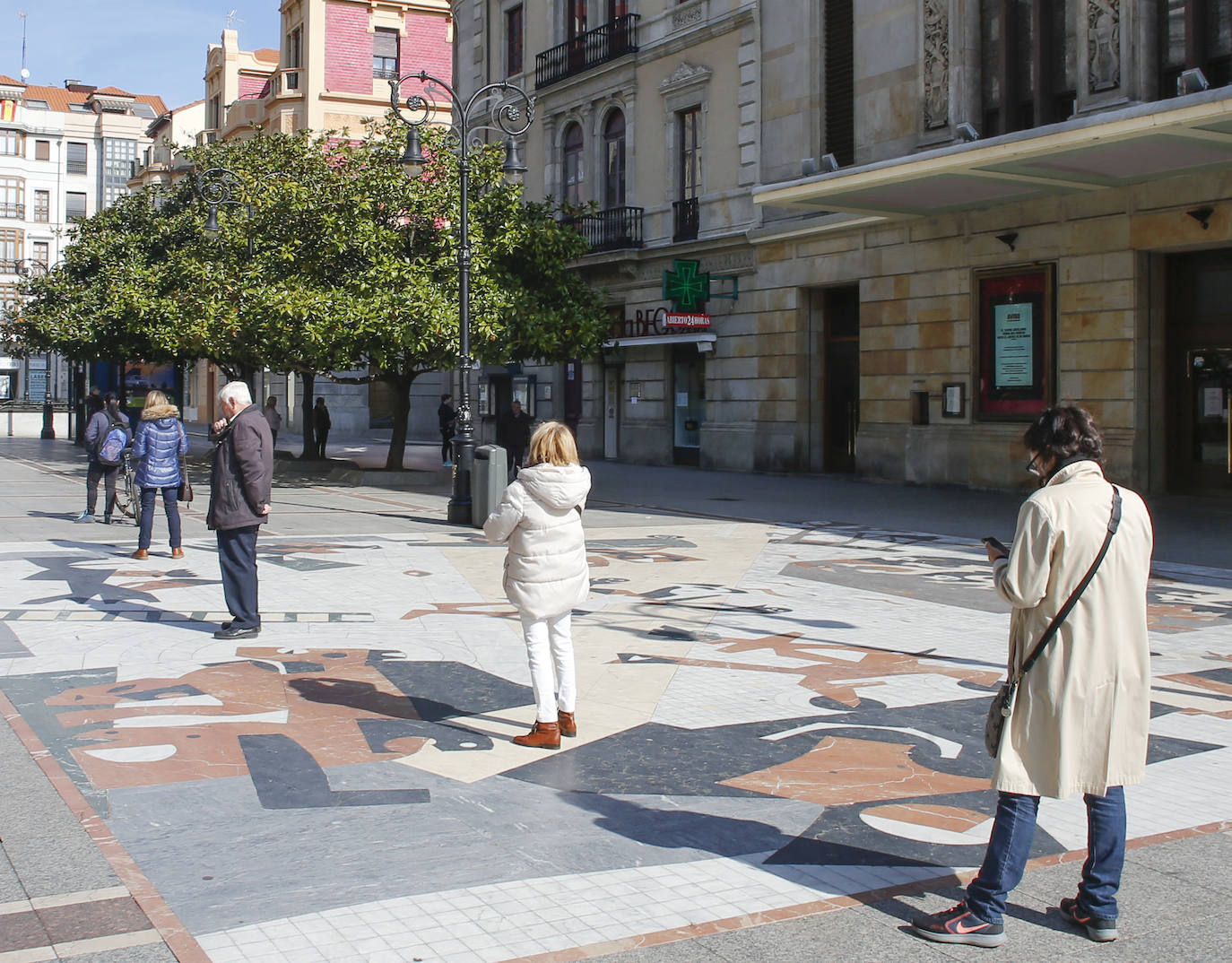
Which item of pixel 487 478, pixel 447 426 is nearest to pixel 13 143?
pixel 447 426

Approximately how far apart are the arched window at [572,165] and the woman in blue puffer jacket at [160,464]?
823 inches

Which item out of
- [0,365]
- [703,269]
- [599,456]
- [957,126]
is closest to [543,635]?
[957,126]

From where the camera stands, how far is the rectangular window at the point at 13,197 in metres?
85.8

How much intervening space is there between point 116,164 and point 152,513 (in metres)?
88.5

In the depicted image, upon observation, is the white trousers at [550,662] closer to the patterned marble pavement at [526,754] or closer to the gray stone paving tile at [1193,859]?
the patterned marble pavement at [526,754]

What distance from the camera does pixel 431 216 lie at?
23172 mm

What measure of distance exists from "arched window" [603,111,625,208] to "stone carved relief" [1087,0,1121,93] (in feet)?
44.1

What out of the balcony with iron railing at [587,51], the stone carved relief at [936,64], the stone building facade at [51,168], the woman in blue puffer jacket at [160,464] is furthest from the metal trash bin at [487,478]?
the stone building facade at [51,168]

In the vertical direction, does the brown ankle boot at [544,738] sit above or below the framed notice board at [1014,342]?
below

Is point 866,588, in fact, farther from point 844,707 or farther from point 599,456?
point 599,456

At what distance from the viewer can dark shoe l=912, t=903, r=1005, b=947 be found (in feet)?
12.6

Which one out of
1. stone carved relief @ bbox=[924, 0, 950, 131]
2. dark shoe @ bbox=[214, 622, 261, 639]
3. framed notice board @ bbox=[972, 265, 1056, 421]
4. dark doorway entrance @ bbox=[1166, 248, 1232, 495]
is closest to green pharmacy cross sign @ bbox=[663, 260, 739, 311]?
stone carved relief @ bbox=[924, 0, 950, 131]

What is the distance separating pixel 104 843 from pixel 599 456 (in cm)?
2788

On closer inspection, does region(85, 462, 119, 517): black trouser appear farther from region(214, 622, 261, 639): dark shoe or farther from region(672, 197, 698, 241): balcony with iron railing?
region(672, 197, 698, 241): balcony with iron railing
